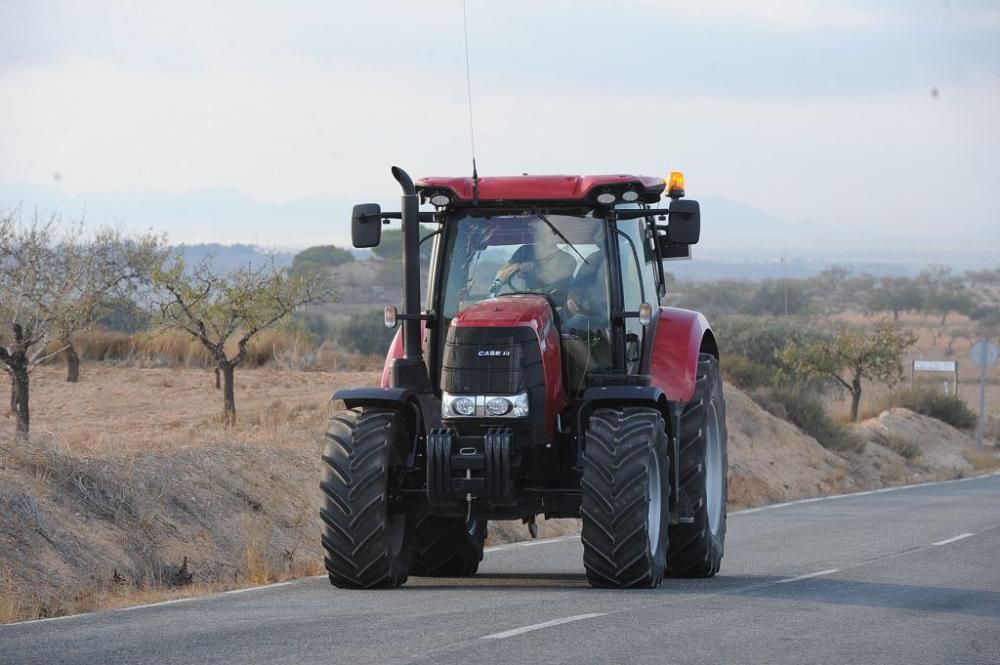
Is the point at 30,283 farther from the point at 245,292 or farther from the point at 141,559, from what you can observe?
the point at 141,559

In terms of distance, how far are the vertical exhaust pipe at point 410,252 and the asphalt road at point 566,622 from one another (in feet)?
6.66

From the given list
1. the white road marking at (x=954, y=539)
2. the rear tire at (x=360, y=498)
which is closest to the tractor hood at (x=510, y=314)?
the rear tire at (x=360, y=498)

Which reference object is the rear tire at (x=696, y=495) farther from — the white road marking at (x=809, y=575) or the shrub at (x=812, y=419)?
the shrub at (x=812, y=419)

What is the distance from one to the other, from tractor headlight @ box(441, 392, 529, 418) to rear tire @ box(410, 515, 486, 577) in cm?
186

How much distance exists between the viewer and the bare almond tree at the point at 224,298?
2842cm

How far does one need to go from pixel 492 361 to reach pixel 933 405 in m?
44.0

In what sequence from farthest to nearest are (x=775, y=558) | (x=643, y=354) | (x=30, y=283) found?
(x=30, y=283) < (x=775, y=558) < (x=643, y=354)

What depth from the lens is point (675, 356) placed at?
13.0 metres

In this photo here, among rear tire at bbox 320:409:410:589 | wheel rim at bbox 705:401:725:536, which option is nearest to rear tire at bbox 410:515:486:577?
rear tire at bbox 320:409:410:589

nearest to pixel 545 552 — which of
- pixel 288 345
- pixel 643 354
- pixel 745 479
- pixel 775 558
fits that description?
pixel 775 558

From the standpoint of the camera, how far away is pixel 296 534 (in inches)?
655

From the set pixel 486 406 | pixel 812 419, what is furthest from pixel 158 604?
pixel 812 419

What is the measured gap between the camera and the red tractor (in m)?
11.2

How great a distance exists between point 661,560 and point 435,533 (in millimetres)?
2205
